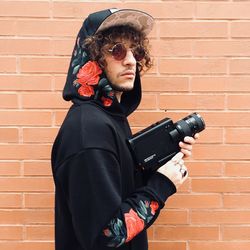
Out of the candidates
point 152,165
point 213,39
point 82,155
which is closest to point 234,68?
point 213,39

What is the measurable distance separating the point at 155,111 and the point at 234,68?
46 centimetres

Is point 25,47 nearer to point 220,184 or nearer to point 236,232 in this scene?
point 220,184

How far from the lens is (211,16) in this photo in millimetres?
2270

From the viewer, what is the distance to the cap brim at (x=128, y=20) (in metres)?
1.75

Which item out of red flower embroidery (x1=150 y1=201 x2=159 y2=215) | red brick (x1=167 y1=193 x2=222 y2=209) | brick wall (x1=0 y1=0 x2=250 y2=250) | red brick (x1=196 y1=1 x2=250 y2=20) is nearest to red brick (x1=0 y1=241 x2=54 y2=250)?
brick wall (x1=0 y1=0 x2=250 y2=250)

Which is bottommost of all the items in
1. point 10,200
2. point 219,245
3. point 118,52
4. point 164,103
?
point 219,245

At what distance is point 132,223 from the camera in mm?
1604

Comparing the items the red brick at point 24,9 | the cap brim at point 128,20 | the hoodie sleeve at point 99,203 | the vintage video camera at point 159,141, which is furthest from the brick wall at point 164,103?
the hoodie sleeve at point 99,203

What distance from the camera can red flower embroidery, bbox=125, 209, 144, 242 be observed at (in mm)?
1596

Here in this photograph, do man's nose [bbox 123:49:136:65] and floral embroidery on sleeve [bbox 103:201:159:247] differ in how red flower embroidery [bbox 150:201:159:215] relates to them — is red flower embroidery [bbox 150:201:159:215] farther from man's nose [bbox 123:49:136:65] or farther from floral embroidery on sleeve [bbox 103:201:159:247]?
man's nose [bbox 123:49:136:65]

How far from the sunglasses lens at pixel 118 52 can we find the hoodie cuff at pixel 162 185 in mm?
489

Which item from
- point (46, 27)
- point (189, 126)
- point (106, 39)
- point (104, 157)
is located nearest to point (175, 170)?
point (189, 126)

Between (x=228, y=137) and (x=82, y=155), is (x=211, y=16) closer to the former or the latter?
(x=228, y=137)

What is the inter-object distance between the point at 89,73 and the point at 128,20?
288 mm
